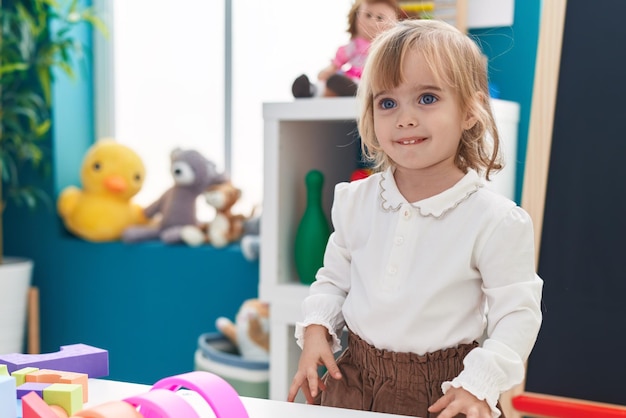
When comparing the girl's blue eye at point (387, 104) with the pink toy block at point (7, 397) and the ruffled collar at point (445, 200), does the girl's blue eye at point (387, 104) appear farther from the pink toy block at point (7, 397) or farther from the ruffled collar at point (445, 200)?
the pink toy block at point (7, 397)

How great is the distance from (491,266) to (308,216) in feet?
2.63

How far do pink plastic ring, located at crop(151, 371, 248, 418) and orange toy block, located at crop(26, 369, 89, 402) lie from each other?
113 millimetres

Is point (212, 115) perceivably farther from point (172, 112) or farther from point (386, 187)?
point (386, 187)

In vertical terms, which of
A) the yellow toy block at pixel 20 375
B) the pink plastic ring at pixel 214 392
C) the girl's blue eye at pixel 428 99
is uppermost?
the girl's blue eye at pixel 428 99

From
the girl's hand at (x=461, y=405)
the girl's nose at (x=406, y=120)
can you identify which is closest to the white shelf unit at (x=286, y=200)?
the girl's nose at (x=406, y=120)

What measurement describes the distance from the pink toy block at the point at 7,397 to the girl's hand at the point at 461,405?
0.40m

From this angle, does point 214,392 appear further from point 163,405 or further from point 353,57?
point 353,57

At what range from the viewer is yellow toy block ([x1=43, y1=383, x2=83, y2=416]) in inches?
24.9

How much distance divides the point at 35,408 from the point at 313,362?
1.32 ft

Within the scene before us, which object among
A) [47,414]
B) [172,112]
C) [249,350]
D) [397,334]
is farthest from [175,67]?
[47,414]

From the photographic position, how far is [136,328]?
2.38 meters

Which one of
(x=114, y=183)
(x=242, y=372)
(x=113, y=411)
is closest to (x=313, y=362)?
(x=113, y=411)

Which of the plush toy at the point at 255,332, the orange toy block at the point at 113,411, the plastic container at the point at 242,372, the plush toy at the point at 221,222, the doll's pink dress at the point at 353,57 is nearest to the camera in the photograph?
the orange toy block at the point at 113,411

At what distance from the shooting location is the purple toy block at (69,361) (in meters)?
0.75
